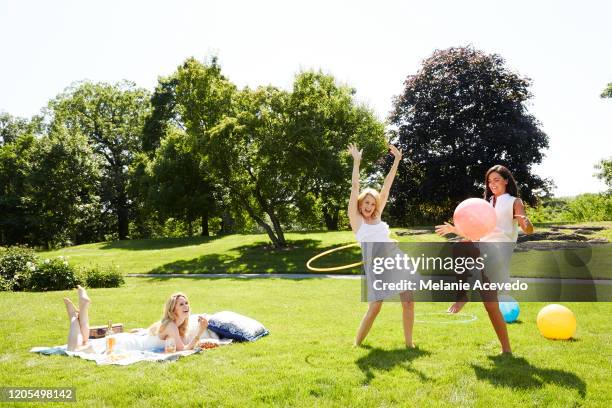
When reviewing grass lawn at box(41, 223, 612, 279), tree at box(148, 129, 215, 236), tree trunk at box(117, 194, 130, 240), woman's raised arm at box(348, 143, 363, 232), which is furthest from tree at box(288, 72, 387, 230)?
tree trunk at box(117, 194, 130, 240)

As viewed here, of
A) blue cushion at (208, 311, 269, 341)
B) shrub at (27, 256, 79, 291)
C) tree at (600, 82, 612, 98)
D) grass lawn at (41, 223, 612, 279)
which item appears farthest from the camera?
tree at (600, 82, 612, 98)

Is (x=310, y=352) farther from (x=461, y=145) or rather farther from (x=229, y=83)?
(x=461, y=145)

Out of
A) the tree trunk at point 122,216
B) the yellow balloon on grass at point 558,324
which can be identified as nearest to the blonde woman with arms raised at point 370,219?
the yellow balloon on grass at point 558,324

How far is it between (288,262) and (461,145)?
1234cm

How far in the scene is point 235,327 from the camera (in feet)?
25.0

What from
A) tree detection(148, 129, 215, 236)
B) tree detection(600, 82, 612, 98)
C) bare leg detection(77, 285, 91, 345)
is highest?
tree detection(600, 82, 612, 98)

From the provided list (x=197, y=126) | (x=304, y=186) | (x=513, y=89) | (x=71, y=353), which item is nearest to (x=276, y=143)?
(x=304, y=186)

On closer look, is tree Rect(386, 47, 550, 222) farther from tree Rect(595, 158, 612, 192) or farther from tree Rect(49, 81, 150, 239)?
tree Rect(49, 81, 150, 239)

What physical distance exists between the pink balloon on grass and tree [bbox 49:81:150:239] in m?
40.8

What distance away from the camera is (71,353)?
22.4ft

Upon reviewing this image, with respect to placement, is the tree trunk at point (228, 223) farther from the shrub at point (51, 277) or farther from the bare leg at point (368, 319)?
the bare leg at point (368, 319)

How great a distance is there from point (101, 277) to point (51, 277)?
159 cm

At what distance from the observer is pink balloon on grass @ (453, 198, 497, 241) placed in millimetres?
6023

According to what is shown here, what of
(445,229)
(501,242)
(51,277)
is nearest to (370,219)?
(445,229)
